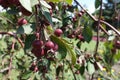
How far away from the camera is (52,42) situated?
3.51 feet

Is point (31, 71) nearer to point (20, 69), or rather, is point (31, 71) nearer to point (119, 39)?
point (119, 39)

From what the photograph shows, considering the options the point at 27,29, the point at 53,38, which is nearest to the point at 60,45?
the point at 53,38

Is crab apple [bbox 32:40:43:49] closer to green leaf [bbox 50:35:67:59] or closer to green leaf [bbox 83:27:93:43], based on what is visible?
green leaf [bbox 50:35:67:59]

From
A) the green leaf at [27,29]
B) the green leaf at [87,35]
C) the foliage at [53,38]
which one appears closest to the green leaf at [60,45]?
the foliage at [53,38]

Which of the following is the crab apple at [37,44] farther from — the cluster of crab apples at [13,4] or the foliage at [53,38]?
the cluster of crab apples at [13,4]

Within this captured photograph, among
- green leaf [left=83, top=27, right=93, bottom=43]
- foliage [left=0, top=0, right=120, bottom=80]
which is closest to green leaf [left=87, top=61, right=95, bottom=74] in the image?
foliage [left=0, top=0, right=120, bottom=80]

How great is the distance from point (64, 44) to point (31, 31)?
15cm

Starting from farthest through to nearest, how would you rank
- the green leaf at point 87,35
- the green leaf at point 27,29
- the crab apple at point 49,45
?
the green leaf at point 87,35 < the green leaf at point 27,29 < the crab apple at point 49,45

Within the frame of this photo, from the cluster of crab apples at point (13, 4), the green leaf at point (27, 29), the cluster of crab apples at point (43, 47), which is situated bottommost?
the cluster of crab apples at point (43, 47)

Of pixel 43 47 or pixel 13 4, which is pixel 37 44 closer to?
pixel 43 47

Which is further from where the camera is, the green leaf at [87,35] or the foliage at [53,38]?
the green leaf at [87,35]

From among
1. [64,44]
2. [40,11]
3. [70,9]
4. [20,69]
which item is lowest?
[64,44]

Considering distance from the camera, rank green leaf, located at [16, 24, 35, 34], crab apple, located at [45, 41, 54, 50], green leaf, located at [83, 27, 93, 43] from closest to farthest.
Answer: crab apple, located at [45, 41, 54, 50] < green leaf, located at [16, 24, 35, 34] < green leaf, located at [83, 27, 93, 43]

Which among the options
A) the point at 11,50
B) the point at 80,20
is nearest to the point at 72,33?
the point at 80,20
